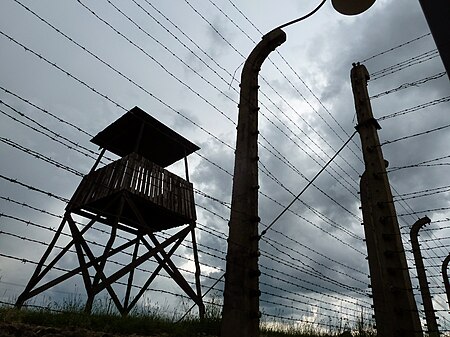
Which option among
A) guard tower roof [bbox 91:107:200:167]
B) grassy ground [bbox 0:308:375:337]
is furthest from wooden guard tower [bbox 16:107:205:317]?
grassy ground [bbox 0:308:375:337]

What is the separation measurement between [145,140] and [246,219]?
7162 mm

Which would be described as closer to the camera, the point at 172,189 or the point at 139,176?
the point at 139,176

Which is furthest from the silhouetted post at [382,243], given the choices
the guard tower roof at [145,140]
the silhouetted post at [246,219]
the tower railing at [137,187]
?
the guard tower roof at [145,140]

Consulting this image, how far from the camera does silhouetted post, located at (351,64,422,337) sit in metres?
3.83

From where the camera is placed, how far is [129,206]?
798cm

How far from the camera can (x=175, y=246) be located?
9141mm

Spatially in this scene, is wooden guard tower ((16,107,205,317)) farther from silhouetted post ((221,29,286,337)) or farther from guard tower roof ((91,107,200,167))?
silhouetted post ((221,29,286,337))

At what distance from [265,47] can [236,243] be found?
2549 mm

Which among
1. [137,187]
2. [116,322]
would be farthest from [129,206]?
[116,322]

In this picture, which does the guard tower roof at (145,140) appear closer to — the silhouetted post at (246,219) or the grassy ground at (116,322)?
the silhouetted post at (246,219)

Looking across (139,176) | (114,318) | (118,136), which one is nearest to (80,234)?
(139,176)

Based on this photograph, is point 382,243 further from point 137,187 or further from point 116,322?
point 137,187

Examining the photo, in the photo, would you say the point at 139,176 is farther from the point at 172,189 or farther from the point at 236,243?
the point at 236,243

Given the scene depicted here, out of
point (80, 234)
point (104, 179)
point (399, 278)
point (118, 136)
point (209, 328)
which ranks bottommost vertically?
point (209, 328)
